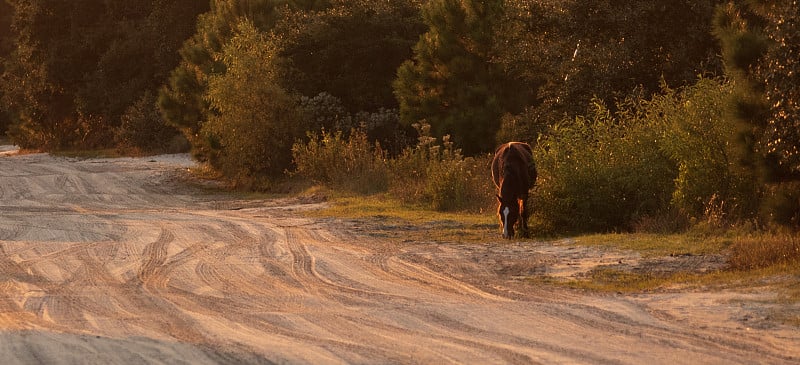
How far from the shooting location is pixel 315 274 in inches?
636

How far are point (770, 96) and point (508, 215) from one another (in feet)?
20.2

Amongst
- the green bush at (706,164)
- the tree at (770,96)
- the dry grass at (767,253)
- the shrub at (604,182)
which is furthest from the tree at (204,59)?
the dry grass at (767,253)

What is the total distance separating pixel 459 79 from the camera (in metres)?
37.1

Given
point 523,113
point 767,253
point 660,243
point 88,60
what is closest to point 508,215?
point 660,243

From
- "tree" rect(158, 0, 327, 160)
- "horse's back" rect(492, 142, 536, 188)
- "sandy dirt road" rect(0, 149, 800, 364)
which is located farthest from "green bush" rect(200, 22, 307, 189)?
"horse's back" rect(492, 142, 536, 188)

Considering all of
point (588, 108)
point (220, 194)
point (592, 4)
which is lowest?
point (220, 194)

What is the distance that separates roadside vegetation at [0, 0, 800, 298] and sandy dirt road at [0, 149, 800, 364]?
6.44ft

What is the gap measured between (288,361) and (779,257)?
7918mm

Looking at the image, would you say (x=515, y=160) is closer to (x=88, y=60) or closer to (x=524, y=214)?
(x=524, y=214)

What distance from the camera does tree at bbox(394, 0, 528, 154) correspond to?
36312 mm

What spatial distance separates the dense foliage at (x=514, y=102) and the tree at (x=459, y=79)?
5cm

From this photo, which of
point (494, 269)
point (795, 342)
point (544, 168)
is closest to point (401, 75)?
point (544, 168)

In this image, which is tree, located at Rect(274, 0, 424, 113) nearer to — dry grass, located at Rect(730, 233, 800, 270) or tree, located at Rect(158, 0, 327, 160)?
tree, located at Rect(158, 0, 327, 160)

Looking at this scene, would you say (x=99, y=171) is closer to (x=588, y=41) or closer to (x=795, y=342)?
(x=588, y=41)
